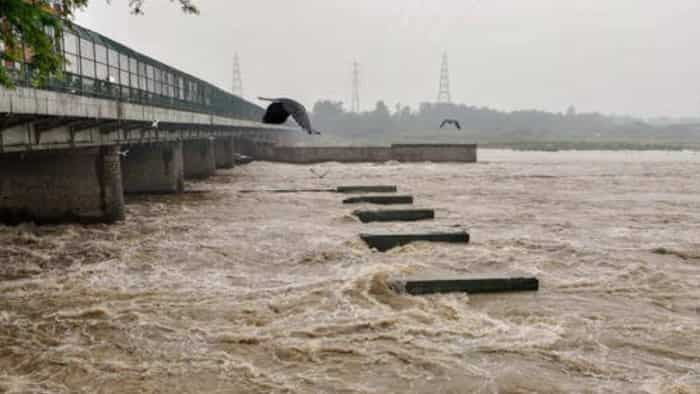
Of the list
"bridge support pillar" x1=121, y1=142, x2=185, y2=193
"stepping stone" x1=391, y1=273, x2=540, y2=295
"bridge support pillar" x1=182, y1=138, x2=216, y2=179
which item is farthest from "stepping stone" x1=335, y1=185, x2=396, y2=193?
"stepping stone" x1=391, y1=273, x2=540, y2=295

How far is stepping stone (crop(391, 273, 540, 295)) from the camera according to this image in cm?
1639

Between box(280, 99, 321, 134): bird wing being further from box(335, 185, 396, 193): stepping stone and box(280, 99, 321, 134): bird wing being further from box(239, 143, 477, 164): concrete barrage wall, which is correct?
box(239, 143, 477, 164): concrete barrage wall

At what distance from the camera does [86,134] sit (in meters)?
27.2

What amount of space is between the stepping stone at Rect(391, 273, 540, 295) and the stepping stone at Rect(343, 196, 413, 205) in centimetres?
1878

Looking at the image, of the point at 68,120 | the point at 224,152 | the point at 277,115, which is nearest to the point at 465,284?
the point at 277,115

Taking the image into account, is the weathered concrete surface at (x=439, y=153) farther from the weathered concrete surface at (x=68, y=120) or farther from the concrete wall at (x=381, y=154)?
the weathered concrete surface at (x=68, y=120)

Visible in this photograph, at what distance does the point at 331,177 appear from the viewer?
6169 cm

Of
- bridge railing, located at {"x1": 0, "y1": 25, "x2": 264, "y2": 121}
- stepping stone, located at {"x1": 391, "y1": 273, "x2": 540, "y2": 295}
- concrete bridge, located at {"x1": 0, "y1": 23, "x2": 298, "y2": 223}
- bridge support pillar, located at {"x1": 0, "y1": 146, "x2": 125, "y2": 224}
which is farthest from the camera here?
bridge support pillar, located at {"x1": 0, "y1": 146, "x2": 125, "y2": 224}

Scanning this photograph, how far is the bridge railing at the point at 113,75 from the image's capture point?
21.7 meters

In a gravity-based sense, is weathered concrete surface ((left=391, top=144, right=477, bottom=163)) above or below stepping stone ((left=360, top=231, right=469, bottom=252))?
above

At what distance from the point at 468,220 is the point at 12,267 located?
20.9 m

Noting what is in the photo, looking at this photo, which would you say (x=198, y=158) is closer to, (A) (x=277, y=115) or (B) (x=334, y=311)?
(B) (x=334, y=311)

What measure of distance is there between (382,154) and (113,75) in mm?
60480

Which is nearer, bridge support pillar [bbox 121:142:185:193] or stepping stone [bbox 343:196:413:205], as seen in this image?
stepping stone [bbox 343:196:413:205]
